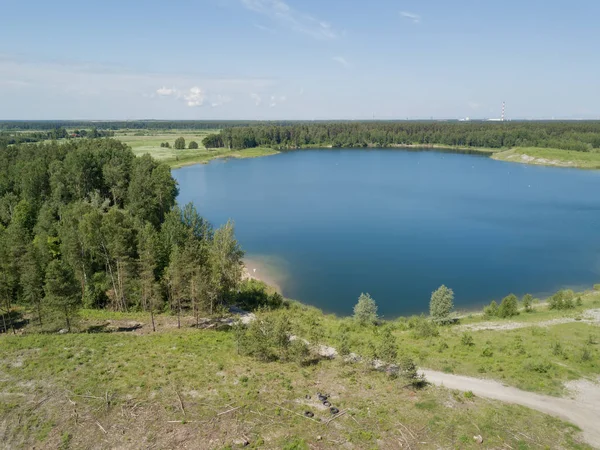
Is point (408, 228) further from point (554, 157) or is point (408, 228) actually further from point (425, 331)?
point (554, 157)

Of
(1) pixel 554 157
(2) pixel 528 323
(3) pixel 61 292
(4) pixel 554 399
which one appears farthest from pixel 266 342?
(1) pixel 554 157

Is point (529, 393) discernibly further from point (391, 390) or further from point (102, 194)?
point (102, 194)

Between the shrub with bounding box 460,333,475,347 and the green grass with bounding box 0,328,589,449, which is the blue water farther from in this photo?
the green grass with bounding box 0,328,589,449

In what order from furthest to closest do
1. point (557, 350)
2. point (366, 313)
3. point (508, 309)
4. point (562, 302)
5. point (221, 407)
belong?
1. point (562, 302)
2. point (508, 309)
3. point (366, 313)
4. point (557, 350)
5. point (221, 407)

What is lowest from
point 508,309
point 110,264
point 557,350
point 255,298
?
point 255,298

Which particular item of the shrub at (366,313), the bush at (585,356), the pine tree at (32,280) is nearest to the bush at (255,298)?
the shrub at (366,313)

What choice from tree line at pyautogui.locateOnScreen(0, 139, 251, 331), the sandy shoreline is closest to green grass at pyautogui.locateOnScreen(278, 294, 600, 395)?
tree line at pyautogui.locateOnScreen(0, 139, 251, 331)

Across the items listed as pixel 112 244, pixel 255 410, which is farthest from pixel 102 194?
pixel 255 410
